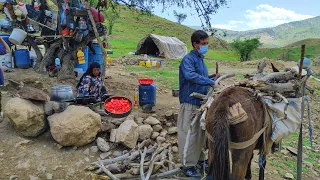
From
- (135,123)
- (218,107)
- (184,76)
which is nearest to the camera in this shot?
(218,107)

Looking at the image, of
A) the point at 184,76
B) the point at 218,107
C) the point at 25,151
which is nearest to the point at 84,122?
the point at 25,151

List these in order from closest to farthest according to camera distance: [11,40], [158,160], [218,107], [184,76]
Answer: [218,107] < [184,76] < [158,160] < [11,40]

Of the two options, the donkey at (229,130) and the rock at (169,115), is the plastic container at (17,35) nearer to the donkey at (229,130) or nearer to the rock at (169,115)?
the rock at (169,115)

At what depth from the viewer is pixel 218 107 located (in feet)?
8.20

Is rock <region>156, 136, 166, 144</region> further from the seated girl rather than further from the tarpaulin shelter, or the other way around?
the tarpaulin shelter

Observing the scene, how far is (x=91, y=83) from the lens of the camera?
5.46 metres

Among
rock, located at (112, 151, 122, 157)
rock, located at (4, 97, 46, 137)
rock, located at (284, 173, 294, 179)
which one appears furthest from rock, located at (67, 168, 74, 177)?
rock, located at (284, 173, 294, 179)

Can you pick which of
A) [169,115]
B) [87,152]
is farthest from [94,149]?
[169,115]

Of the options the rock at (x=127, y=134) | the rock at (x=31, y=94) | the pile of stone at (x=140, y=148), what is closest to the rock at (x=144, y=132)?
the pile of stone at (x=140, y=148)

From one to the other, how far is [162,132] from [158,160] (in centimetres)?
80

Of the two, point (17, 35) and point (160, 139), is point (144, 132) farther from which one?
point (17, 35)

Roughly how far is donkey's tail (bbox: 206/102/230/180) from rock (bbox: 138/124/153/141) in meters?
2.41

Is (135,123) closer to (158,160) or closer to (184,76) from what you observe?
(158,160)

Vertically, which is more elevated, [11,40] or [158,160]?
[11,40]
